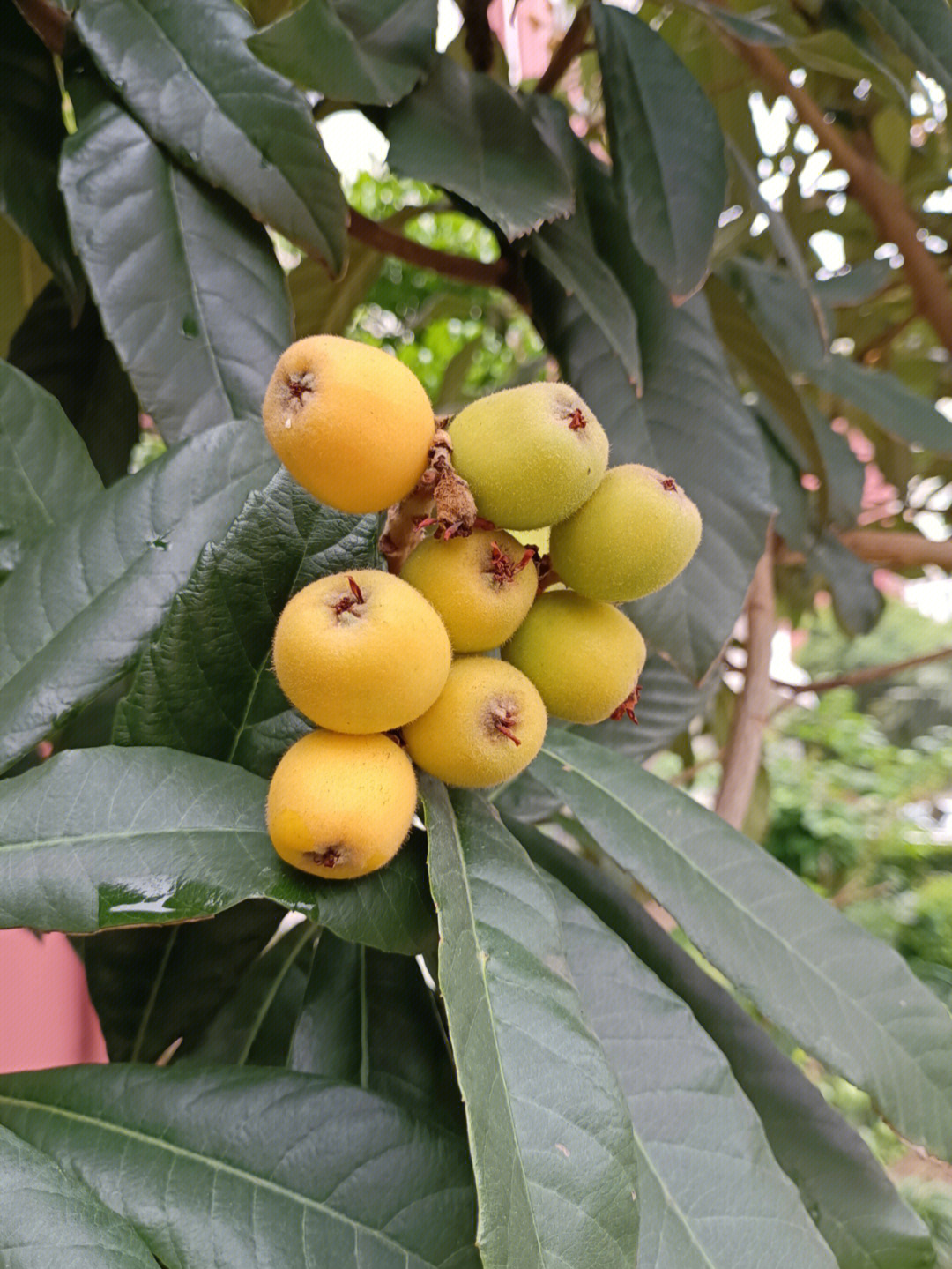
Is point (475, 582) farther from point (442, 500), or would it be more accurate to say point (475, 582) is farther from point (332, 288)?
point (332, 288)

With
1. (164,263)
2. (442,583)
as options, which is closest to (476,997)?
(442,583)

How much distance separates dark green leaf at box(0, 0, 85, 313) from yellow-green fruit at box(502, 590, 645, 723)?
0.37m

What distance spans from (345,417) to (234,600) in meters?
0.12

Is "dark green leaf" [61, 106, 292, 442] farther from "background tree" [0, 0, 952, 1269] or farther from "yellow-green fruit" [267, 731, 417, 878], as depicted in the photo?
"yellow-green fruit" [267, 731, 417, 878]

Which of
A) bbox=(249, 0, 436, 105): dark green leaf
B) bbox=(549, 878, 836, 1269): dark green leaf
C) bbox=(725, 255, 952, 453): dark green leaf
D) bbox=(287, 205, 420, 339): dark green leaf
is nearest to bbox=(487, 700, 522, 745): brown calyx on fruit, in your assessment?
Result: bbox=(549, 878, 836, 1269): dark green leaf

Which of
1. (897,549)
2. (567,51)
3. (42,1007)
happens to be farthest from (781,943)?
(42,1007)

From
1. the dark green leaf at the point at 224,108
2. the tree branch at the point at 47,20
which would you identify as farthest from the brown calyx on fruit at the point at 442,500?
the tree branch at the point at 47,20

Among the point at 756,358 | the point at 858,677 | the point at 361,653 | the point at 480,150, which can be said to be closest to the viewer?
the point at 361,653

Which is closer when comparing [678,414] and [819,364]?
[678,414]

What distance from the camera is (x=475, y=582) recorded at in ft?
1.10

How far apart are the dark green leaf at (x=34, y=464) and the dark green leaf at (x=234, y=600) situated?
125 mm

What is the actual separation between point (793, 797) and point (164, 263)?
3336mm

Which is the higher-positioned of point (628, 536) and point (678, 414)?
point (678, 414)

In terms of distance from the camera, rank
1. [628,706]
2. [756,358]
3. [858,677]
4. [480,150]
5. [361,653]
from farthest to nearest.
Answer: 1. [858,677]
2. [756,358]
3. [480,150]
4. [628,706]
5. [361,653]
